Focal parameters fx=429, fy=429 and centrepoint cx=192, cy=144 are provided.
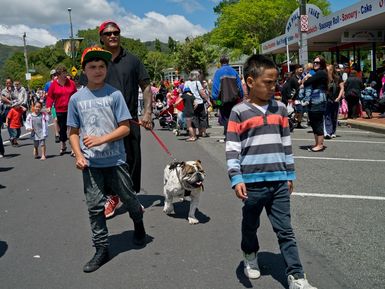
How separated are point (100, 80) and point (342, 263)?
2667 millimetres

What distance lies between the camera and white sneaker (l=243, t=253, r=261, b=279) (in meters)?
3.49

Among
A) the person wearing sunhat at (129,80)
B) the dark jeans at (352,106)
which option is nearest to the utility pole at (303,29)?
the dark jeans at (352,106)

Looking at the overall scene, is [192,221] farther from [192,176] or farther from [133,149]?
[133,149]

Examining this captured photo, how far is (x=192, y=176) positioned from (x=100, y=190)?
1154 mm

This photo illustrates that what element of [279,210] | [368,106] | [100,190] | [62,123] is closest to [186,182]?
[100,190]

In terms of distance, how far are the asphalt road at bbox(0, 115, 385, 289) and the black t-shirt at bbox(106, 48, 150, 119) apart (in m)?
1.51

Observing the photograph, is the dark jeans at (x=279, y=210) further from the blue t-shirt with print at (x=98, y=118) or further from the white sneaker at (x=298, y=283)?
the blue t-shirt with print at (x=98, y=118)

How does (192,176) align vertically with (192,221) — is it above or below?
above

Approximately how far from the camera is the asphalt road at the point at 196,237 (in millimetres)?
3574

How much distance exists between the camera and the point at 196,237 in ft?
14.8

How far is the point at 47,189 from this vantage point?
6.98 meters

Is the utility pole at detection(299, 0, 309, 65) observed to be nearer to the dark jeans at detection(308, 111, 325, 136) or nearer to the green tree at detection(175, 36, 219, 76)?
the dark jeans at detection(308, 111, 325, 136)

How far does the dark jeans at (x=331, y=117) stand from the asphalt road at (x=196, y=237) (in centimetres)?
286

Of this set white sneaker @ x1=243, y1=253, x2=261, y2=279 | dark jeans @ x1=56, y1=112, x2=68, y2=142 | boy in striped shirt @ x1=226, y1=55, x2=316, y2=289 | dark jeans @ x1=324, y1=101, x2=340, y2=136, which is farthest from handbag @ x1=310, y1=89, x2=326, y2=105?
white sneaker @ x1=243, y1=253, x2=261, y2=279
